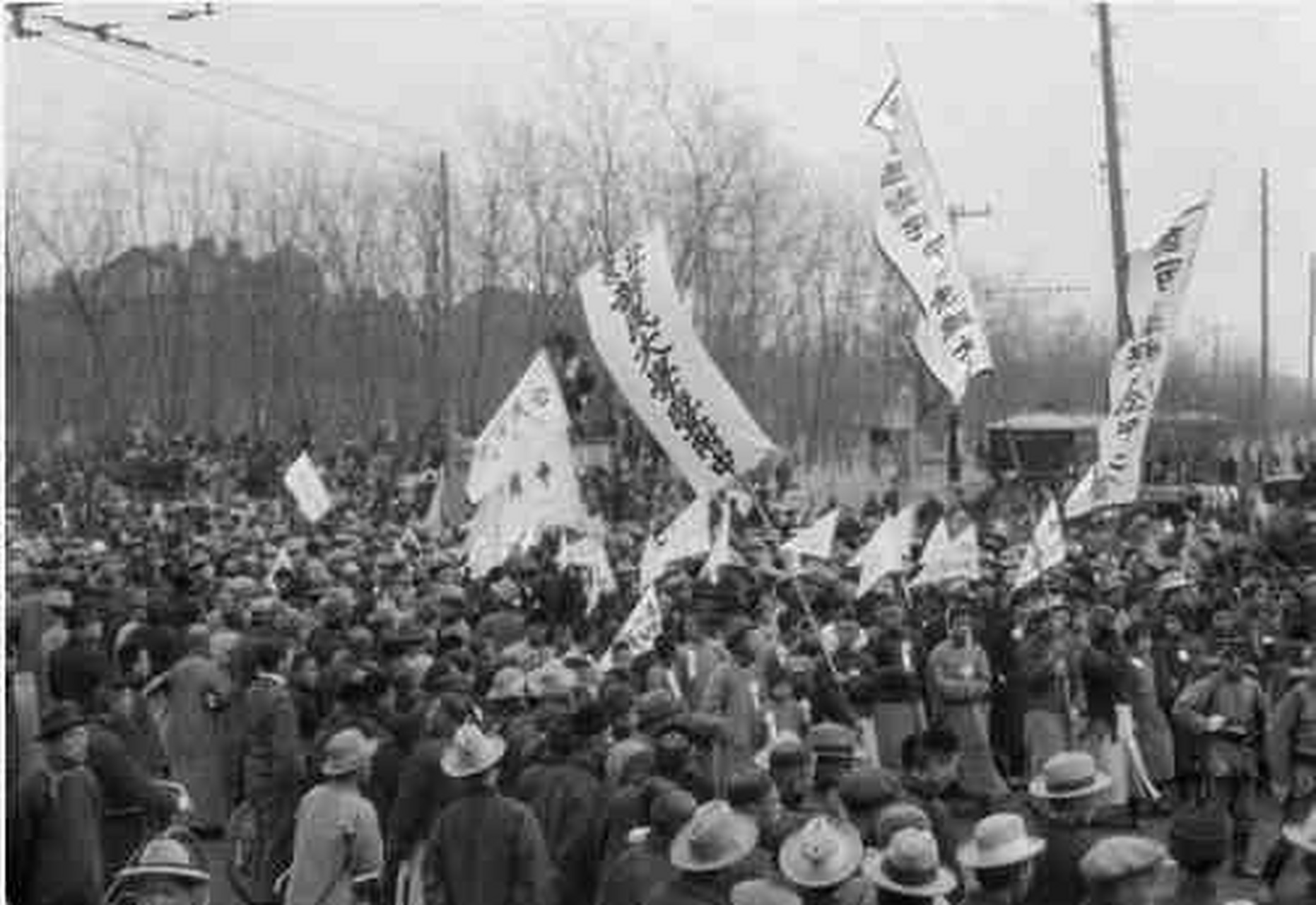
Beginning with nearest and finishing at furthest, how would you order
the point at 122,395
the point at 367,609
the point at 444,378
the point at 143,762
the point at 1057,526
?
1. the point at 143,762
2. the point at 367,609
3. the point at 1057,526
4. the point at 444,378
5. the point at 122,395

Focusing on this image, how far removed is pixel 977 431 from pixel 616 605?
140 feet

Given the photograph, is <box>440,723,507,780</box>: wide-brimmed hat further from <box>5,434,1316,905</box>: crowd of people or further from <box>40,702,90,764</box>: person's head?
<box>40,702,90,764</box>: person's head

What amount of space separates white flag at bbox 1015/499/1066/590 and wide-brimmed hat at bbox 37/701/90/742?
7.83 metres

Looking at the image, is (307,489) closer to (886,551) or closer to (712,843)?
(886,551)

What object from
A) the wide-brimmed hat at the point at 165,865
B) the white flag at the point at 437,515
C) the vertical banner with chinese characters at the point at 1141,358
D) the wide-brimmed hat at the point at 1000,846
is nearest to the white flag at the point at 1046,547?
the vertical banner with chinese characters at the point at 1141,358

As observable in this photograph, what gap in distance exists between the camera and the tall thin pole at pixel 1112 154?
19469 millimetres

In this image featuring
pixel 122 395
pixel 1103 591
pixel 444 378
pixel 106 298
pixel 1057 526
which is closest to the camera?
pixel 1057 526

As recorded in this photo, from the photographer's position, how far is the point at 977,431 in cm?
5781

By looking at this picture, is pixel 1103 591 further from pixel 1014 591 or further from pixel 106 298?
pixel 106 298

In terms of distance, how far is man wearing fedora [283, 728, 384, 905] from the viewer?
6.79m

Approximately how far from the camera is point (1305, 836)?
4988 millimetres

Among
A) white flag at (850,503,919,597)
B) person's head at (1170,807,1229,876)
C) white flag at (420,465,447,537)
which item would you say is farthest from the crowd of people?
A: white flag at (420,465,447,537)

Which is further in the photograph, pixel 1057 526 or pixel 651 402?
pixel 1057 526

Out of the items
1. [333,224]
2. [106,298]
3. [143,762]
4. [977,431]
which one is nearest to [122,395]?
[106,298]
